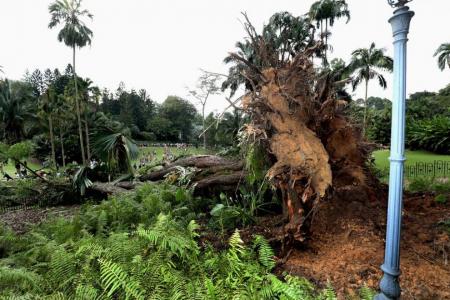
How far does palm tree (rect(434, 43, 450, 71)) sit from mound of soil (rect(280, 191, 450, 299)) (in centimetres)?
2317

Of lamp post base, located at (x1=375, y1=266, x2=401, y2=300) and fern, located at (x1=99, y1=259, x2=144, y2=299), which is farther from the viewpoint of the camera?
fern, located at (x1=99, y1=259, x2=144, y2=299)

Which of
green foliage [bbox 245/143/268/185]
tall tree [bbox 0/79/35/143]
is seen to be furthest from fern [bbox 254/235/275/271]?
tall tree [bbox 0/79/35/143]

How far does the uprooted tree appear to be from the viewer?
2.84 m

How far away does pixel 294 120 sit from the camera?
2.98 m

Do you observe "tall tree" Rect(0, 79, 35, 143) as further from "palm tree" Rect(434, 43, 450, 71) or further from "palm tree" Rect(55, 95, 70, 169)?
"palm tree" Rect(434, 43, 450, 71)

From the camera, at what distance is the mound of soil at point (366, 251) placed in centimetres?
226

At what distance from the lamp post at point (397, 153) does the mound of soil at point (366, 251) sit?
67 centimetres

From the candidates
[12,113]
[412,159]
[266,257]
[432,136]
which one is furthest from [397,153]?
[12,113]

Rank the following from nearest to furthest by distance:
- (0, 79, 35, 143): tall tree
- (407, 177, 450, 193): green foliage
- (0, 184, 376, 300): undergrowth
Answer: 1. (0, 184, 376, 300): undergrowth
2. (407, 177, 450, 193): green foliage
3. (0, 79, 35, 143): tall tree

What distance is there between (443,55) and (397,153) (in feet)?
85.1

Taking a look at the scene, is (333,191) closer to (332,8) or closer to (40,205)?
(40,205)

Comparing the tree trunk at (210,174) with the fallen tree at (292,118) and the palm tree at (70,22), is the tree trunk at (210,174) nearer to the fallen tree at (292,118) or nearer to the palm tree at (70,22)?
the fallen tree at (292,118)

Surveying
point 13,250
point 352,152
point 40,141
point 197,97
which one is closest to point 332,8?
point 352,152

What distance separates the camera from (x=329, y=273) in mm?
2447
